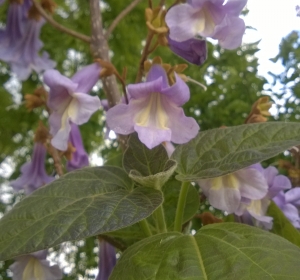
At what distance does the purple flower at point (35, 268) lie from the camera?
62 centimetres

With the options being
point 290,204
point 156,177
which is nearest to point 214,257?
point 156,177

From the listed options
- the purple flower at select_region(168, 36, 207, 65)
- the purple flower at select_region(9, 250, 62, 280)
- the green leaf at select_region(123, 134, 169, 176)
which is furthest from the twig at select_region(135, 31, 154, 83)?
the purple flower at select_region(9, 250, 62, 280)

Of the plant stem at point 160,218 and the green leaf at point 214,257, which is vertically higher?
the green leaf at point 214,257

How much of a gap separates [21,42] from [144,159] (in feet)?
1.49

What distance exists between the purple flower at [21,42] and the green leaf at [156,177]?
0.46 m

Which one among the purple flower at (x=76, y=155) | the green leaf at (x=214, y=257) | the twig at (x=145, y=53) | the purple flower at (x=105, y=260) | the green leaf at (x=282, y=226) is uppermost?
the twig at (x=145, y=53)

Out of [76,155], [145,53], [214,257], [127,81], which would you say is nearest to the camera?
[214,257]

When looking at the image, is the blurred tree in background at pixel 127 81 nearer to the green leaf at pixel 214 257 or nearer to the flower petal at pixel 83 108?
the flower petal at pixel 83 108

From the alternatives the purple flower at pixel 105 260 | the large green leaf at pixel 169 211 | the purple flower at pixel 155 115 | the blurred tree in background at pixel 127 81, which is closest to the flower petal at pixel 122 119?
the purple flower at pixel 155 115

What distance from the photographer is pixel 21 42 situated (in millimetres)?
817

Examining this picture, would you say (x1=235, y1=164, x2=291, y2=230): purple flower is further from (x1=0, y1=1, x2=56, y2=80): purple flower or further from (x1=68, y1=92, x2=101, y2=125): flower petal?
(x1=0, y1=1, x2=56, y2=80): purple flower

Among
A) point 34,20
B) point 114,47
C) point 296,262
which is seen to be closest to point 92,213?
point 296,262

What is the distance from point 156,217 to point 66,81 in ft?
0.58

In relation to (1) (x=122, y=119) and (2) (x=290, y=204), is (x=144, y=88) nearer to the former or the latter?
(1) (x=122, y=119)
